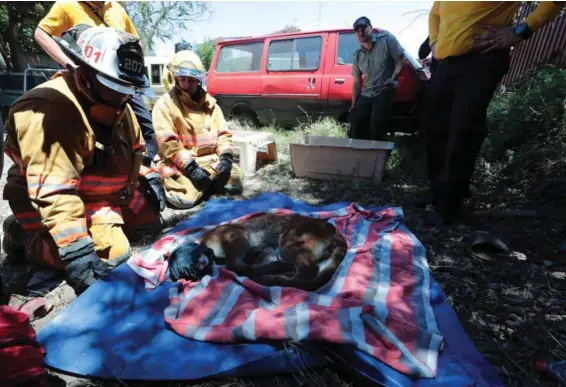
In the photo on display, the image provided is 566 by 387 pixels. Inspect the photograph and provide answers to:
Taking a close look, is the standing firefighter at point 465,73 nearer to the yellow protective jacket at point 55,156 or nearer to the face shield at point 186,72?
the face shield at point 186,72

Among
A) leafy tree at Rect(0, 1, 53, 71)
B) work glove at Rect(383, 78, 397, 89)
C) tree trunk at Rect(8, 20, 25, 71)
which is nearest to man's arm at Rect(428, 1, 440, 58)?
work glove at Rect(383, 78, 397, 89)

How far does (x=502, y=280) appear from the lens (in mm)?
2283

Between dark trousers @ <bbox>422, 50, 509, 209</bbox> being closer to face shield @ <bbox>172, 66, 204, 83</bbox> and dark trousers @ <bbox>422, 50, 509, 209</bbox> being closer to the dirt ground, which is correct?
the dirt ground

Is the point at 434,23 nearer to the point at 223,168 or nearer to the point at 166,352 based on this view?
the point at 223,168

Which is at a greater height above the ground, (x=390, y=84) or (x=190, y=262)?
(x=390, y=84)

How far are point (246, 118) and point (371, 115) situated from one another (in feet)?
11.4

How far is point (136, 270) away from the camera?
2.35 m

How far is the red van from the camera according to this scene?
540 cm

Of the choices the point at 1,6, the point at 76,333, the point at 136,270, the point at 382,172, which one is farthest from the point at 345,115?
the point at 1,6

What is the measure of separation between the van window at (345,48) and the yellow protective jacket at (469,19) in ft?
9.99

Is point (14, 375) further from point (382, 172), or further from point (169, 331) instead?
point (382, 172)

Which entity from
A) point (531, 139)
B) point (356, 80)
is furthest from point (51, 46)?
point (531, 139)

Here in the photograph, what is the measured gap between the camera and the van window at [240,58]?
23.9ft

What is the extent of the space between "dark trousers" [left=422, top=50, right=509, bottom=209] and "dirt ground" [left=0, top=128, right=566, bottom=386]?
0.42 metres
